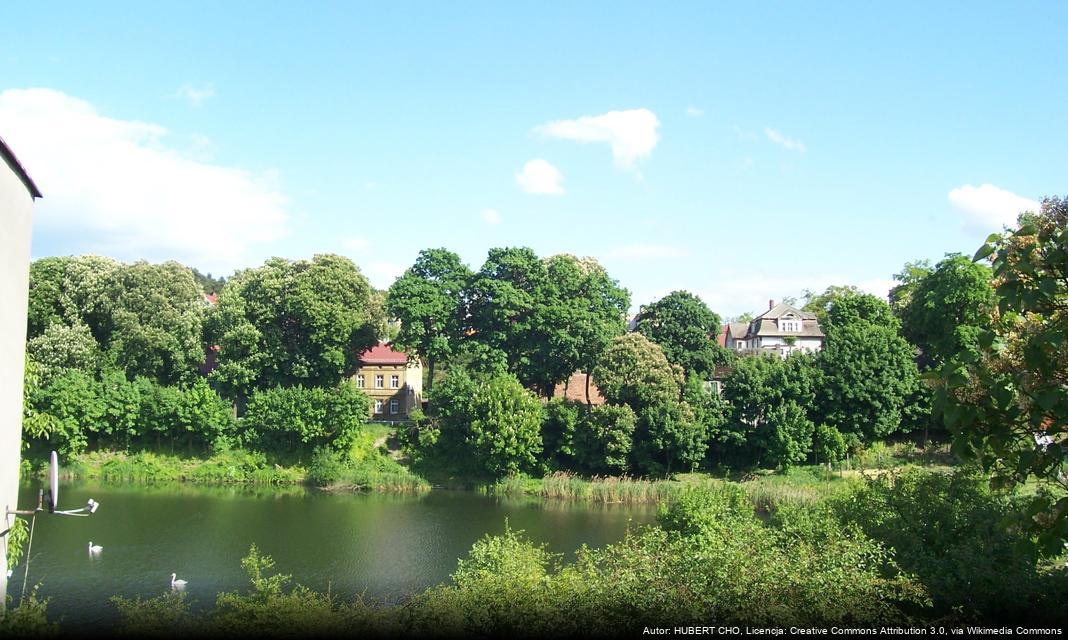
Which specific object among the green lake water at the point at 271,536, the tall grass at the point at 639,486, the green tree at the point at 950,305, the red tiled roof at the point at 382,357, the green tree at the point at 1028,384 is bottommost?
the green lake water at the point at 271,536

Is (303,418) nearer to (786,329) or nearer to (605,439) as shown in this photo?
(605,439)

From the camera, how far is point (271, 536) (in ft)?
78.5

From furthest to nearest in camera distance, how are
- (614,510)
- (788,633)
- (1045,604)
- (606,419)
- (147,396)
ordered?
(147,396) < (606,419) < (614,510) < (1045,604) < (788,633)

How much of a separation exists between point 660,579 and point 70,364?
3375 cm

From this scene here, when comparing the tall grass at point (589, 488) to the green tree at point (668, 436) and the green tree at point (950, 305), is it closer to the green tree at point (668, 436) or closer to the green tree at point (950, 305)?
the green tree at point (668, 436)

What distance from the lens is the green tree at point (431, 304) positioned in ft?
121

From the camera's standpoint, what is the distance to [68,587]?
18109mm

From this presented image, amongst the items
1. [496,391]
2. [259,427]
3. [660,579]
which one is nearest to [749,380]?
[496,391]

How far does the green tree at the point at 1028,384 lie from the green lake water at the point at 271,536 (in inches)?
514

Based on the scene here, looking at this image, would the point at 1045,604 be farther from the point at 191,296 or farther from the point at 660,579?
the point at 191,296

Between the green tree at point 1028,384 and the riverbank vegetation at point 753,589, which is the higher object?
the green tree at point 1028,384

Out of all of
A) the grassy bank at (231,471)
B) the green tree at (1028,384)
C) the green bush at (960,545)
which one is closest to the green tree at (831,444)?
the grassy bank at (231,471)

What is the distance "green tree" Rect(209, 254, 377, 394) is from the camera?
120ft

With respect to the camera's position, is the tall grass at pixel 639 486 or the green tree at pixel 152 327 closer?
the tall grass at pixel 639 486
